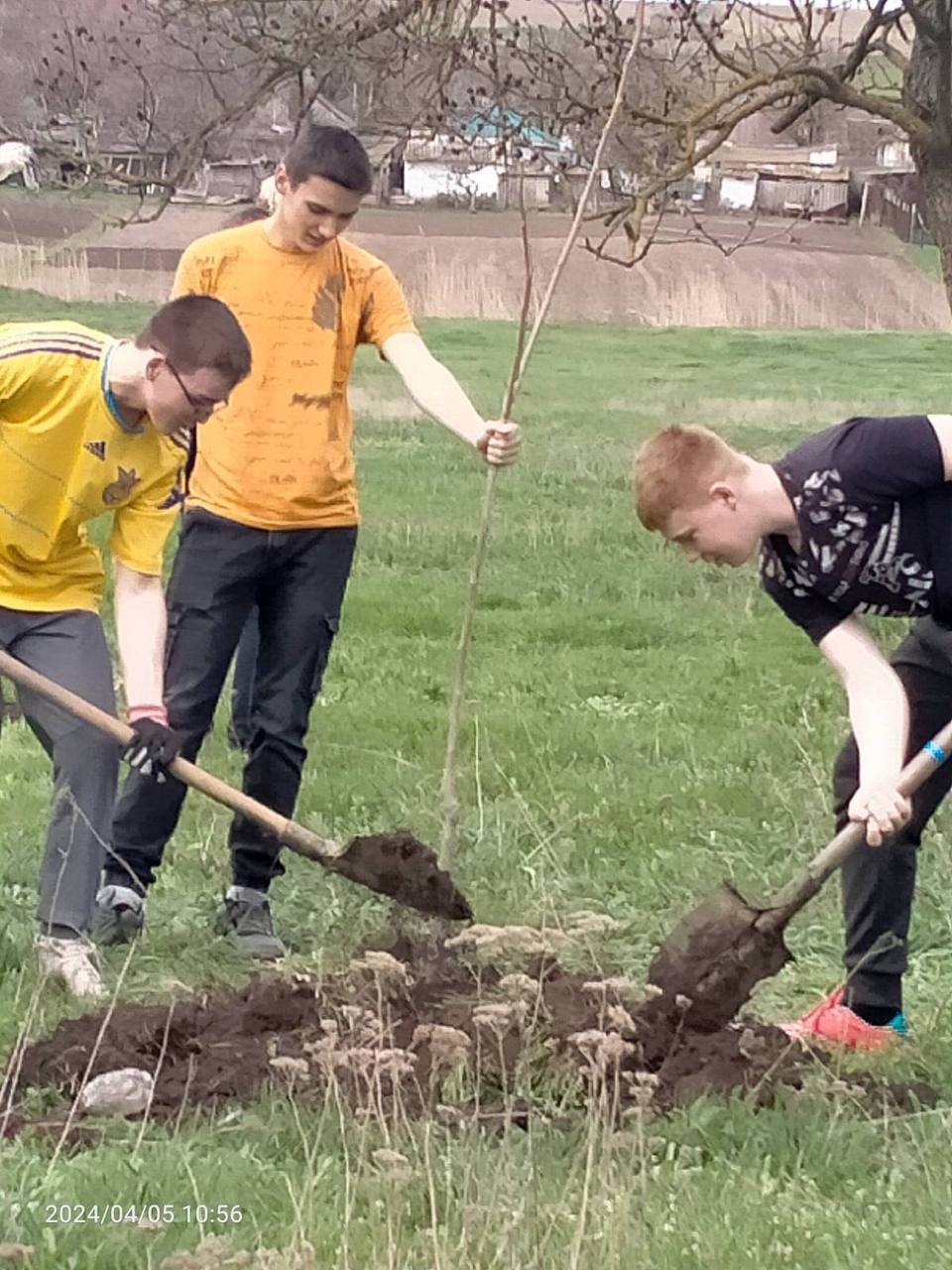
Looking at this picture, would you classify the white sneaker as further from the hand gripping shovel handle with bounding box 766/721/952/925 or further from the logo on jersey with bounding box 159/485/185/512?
the hand gripping shovel handle with bounding box 766/721/952/925

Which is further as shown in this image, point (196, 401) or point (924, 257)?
point (924, 257)

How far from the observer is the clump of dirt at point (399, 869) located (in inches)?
175

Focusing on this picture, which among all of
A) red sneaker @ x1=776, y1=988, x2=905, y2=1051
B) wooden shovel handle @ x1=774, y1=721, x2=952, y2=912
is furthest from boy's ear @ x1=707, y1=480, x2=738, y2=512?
red sneaker @ x1=776, y1=988, x2=905, y2=1051

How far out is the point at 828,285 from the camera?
101 ft

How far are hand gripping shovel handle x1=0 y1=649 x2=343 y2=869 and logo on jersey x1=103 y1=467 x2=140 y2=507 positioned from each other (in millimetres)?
433

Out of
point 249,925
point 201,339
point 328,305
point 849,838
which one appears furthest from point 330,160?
point 849,838

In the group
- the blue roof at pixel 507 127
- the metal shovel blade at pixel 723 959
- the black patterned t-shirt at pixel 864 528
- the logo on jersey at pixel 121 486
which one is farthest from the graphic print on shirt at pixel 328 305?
the blue roof at pixel 507 127

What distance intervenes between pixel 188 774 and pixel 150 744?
4.7 inches

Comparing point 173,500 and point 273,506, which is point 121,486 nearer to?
point 173,500

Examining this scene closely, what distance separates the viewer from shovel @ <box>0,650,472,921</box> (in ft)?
14.2

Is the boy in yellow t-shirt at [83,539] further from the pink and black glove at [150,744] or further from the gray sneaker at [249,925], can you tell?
the gray sneaker at [249,925]

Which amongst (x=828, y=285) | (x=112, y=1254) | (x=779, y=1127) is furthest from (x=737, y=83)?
(x=828, y=285)

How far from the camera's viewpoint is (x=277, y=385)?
4836 millimetres

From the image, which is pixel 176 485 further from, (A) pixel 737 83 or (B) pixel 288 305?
(A) pixel 737 83
